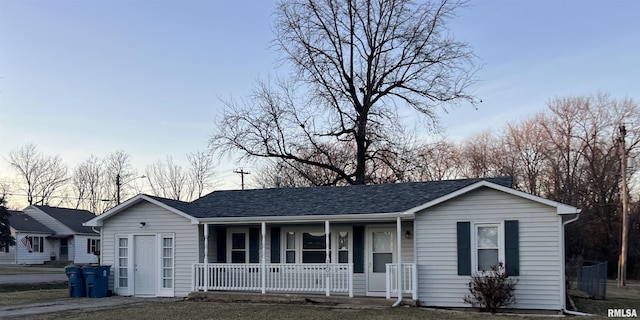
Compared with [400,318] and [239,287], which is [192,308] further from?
[400,318]

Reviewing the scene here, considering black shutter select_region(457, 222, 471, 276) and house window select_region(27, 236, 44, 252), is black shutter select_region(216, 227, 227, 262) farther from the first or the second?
house window select_region(27, 236, 44, 252)

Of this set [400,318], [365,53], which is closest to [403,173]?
[365,53]

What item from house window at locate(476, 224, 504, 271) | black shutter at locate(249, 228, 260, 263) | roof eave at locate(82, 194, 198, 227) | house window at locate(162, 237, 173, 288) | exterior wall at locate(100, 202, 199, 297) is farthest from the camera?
black shutter at locate(249, 228, 260, 263)

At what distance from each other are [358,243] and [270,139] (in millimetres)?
15522

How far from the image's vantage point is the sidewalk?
14766 millimetres

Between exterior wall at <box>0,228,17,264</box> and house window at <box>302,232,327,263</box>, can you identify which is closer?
house window at <box>302,232,327,263</box>

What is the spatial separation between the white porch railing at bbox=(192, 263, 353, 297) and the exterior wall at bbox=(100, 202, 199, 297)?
520 millimetres

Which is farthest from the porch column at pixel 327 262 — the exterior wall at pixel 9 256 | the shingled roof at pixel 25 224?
the exterior wall at pixel 9 256

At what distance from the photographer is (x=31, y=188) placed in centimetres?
6078

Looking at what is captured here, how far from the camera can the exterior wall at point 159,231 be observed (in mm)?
18266

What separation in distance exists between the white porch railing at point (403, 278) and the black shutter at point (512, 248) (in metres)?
2.24

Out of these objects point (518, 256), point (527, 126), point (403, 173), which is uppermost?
point (527, 126)

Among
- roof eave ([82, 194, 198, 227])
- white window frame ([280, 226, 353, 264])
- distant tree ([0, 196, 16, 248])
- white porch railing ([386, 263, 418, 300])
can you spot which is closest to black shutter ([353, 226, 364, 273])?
white window frame ([280, 226, 353, 264])

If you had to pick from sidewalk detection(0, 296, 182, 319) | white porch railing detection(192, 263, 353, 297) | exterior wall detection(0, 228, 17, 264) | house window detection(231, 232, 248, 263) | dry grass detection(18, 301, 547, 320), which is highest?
house window detection(231, 232, 248, 263)
